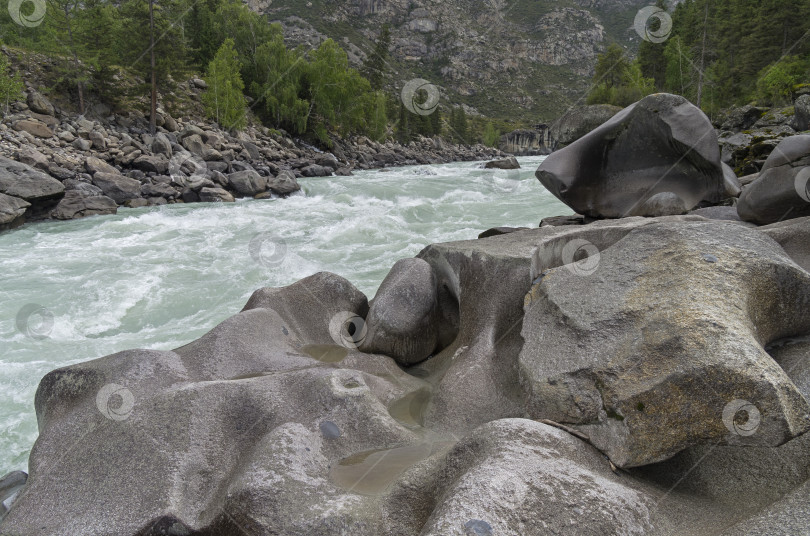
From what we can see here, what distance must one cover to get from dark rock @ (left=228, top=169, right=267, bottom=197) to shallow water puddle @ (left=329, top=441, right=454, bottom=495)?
2095cm

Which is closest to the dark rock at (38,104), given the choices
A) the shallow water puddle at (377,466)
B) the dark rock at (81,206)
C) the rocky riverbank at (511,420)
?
the dark rock at (81,206)

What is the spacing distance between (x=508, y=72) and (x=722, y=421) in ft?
528

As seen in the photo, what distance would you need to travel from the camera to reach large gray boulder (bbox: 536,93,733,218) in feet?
28.7

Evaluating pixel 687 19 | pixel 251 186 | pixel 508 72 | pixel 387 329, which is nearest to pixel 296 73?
pixel 251 186

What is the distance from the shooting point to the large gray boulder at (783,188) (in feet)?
18.6

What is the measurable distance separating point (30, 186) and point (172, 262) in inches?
295

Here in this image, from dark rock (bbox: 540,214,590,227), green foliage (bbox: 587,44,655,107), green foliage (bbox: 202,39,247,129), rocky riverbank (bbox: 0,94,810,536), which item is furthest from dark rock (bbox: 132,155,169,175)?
green foliage (bbox: 587,44,655,107)

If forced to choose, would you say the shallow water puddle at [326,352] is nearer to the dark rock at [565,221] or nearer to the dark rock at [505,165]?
the dark rock at [565,221]

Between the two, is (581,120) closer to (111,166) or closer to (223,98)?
(111,166)

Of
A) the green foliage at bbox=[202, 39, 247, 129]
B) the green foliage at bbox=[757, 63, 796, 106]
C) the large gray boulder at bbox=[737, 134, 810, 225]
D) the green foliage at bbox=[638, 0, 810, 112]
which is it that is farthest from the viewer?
the green foliage at bbox=[202, 39, 247, 129]

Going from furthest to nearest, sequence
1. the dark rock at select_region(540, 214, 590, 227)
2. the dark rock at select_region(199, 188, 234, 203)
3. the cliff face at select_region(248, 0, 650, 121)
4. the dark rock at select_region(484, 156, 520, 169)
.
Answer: the cliff face at select_region(248, 0, 650, 121)
the dark rock at select_region(484, 156, 520, 169)
the dark rock at select_region(199, 188, 234, 203)
the dark rock at select_region(540, 214, 590, 227)

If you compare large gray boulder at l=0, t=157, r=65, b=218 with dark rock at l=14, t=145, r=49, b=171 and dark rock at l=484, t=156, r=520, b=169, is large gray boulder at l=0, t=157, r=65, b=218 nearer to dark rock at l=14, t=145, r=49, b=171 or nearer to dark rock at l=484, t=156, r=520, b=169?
dark rock at l=14, t=145, r=49, b=171

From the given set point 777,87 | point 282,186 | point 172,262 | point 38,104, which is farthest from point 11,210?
point 777,87

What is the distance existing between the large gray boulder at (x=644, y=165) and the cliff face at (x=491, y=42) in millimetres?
129432
